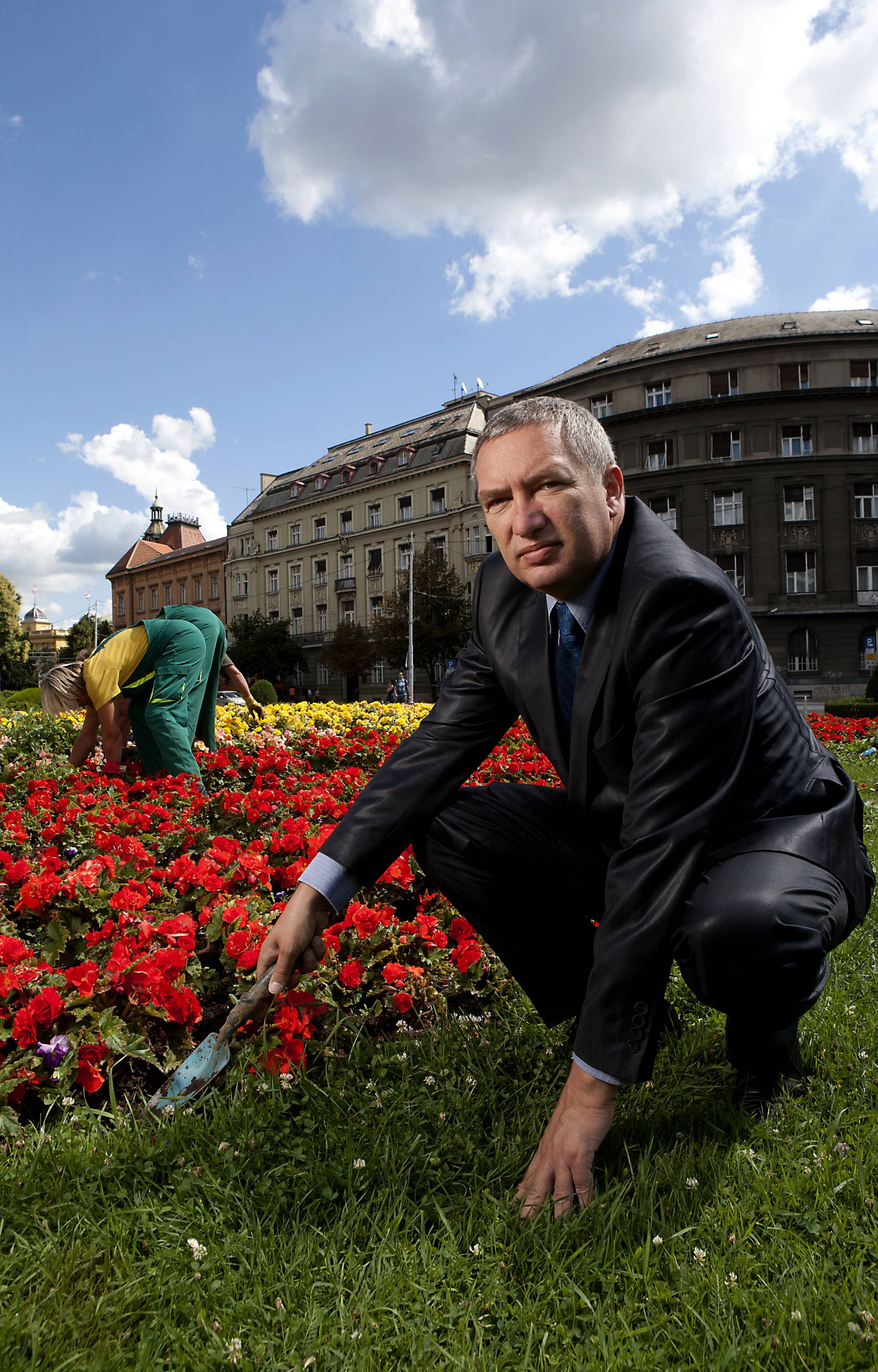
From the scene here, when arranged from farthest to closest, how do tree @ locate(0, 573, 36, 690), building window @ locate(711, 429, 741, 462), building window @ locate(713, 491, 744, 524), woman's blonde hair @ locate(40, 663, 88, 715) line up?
tree @ locate(0, 573, 36, 690)
building window @ locate(711, 429, 741, 462)
building window @ locate(713, 491, 744, 524)
woman's blonde hair @ locate(40, 663, 88, 715)

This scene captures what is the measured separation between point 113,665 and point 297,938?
14.1 ft

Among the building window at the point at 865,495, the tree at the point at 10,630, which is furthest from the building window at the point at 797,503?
the tree at the point at 10,630

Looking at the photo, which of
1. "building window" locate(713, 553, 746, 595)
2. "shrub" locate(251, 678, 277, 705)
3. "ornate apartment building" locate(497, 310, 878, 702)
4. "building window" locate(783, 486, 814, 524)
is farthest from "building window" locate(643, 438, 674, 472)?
"shrub" locate(251, 678, 277, 705)

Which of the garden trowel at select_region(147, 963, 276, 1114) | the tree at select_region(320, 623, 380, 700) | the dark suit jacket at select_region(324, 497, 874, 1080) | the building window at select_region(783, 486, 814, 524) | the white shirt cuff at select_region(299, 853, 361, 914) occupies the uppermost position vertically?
the building window at select_region(783, 486, 814, 524)

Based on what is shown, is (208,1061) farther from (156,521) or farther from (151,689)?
(156,521)

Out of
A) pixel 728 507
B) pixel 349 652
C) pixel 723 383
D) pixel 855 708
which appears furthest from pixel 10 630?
pixel 855 708

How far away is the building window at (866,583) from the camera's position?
35.7 meters

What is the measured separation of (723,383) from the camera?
3794 centimetres

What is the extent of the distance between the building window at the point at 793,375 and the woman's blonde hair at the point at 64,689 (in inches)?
1461

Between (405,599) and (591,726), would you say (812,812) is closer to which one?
(591,726)

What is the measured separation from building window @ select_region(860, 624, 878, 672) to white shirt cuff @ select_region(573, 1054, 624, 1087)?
37.4 metres

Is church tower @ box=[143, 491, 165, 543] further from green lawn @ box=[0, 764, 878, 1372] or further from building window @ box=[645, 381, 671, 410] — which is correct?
green lawn @ box=[0, 764, 878, 1372]

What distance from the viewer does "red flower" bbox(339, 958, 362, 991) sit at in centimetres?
242

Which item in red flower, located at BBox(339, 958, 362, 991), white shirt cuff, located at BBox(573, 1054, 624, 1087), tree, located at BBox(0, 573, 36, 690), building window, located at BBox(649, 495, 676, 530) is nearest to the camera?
white shirt cuff, located at BBox(573, 1054, 624, 1087)
